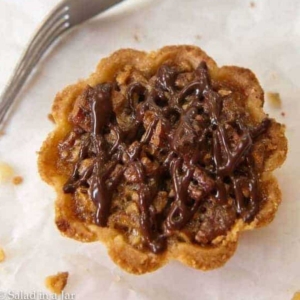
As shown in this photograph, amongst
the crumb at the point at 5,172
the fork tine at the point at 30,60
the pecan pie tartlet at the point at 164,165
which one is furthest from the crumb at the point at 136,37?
the crumb at the point at 5,172

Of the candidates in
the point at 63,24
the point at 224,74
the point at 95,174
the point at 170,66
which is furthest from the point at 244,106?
the point at 63,24

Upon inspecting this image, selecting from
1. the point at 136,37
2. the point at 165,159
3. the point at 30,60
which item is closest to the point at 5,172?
the point at 30,60

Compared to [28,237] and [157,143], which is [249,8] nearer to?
[157,143]

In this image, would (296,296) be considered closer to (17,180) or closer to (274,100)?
(274,100)

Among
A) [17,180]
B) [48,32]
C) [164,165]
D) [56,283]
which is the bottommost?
[56,283]

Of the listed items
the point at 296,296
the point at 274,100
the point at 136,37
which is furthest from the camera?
the point at 136,37

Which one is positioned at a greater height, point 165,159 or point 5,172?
point 165,159

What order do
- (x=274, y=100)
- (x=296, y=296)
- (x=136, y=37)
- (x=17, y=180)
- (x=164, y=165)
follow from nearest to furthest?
1. (x=164, y=165)
2. (x=296, y=296)
3. (x=17, y=180)
4. (x=274, y=100)
5. (x=136, y=37)

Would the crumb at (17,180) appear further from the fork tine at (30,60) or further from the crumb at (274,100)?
the crumb at (274,100)
